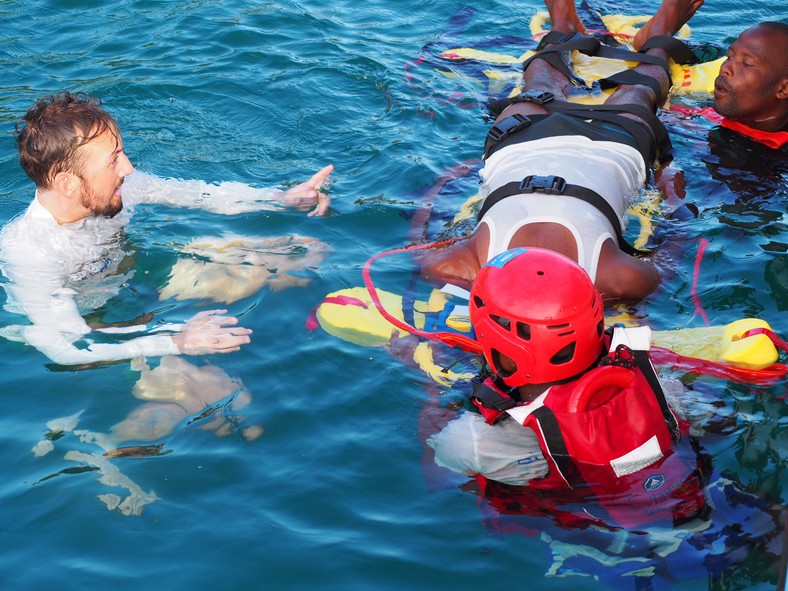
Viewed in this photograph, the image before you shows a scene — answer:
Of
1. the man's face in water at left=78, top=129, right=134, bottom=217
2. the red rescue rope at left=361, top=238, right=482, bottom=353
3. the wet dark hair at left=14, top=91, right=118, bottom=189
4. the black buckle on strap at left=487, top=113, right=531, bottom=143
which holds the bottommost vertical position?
the red rescue rope at left=361, top=238, right=482, bottom=353

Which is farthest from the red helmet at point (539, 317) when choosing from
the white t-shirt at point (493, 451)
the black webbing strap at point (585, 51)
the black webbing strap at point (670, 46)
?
the black webbing strap at point (670, 46)

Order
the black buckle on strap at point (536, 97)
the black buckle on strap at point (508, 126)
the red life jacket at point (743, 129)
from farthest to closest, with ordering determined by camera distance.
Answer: the red life jacket at point (743, 129), the black buckle on strap at point (536, 97), the black buckle on strap at point (508, 126)

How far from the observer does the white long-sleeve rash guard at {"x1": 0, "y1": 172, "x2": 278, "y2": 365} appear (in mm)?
4418

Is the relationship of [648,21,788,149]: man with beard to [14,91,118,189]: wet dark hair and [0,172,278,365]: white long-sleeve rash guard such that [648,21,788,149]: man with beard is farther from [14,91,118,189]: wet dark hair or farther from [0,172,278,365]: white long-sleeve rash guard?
[14,91,118,189]: wet dark hair

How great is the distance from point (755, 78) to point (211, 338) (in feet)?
16.5

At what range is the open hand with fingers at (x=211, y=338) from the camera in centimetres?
439

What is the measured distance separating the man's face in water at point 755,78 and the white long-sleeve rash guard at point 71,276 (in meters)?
4.45

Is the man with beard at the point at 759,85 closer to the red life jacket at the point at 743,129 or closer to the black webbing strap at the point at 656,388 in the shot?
the red life jacket at the point at 743,129

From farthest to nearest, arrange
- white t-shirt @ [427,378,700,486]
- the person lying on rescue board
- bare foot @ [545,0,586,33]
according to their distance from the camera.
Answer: bare foot @ [545,0,586,33], the person lying on rescue board, white t-shirt @ [427,378,700,486]

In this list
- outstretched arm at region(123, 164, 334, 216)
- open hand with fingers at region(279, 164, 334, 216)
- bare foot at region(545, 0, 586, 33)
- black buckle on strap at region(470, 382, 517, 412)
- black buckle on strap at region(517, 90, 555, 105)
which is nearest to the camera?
black buckle on strap at region(470, 382, 517, 412)

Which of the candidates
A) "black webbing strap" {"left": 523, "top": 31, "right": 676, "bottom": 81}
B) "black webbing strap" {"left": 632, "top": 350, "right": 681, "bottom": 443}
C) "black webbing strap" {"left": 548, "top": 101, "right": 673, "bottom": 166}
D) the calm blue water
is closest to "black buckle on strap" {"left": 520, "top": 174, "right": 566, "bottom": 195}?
the calm blue water

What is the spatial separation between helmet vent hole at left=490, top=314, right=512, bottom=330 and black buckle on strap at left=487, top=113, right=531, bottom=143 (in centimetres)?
273

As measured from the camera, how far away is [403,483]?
3879 millimetres

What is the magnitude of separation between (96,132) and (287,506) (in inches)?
94.2
